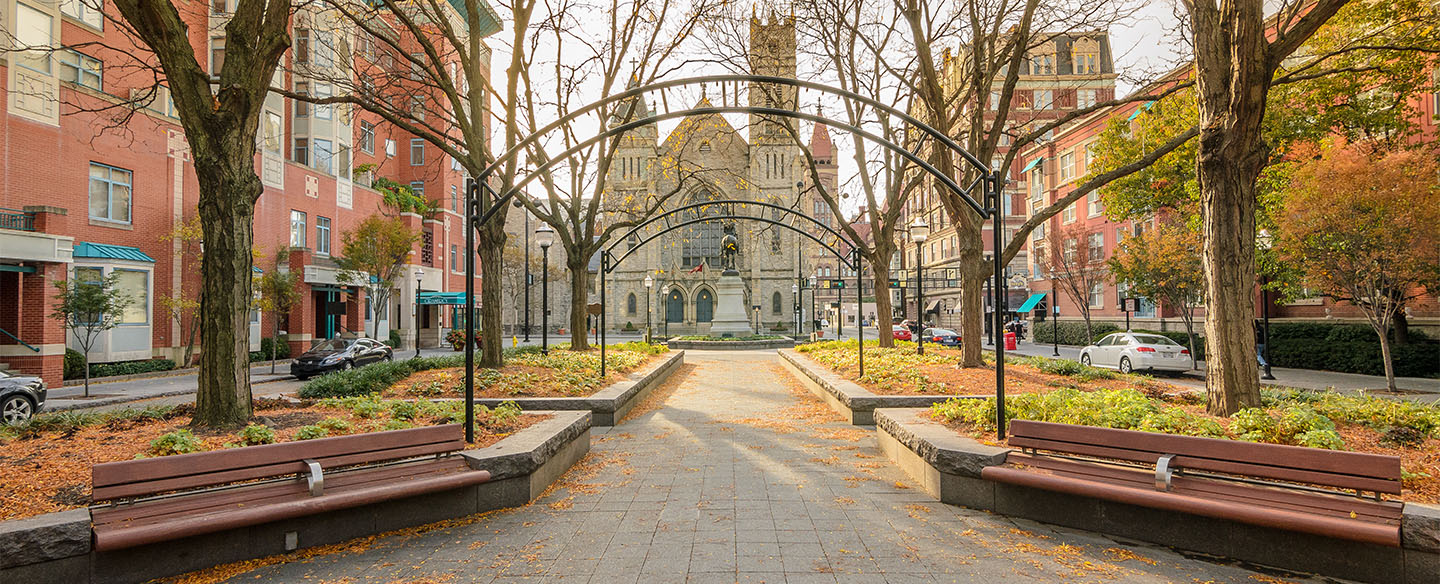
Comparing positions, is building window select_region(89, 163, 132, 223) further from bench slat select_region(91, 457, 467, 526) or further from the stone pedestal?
the stone pedestal

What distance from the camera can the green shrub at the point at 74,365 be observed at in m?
20.6

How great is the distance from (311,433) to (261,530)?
1.48 m

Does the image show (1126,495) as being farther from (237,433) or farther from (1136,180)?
(1136,180)

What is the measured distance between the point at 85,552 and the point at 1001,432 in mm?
7599

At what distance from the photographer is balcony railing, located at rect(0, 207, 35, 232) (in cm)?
1858

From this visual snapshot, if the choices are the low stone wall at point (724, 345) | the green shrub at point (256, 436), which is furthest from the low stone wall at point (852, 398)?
the low stone wall at point (724, 345)

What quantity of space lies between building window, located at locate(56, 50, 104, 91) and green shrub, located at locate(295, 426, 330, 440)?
21.5 meters

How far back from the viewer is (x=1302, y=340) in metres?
22.9

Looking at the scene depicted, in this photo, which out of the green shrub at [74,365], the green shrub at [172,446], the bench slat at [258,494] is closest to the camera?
the bench slat at [258,494]

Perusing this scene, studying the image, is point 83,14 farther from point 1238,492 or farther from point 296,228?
point 1238,492

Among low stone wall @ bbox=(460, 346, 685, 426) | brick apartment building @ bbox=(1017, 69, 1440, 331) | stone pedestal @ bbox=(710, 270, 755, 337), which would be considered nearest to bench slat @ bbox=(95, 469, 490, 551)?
low stone wall @ bbox=(460, 346, 685, 426)

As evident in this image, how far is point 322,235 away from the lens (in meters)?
32.9

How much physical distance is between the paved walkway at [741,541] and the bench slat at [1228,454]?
2.35ft

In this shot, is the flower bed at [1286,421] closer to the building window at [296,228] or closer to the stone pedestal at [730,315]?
the stone pedestal at [730,315]
